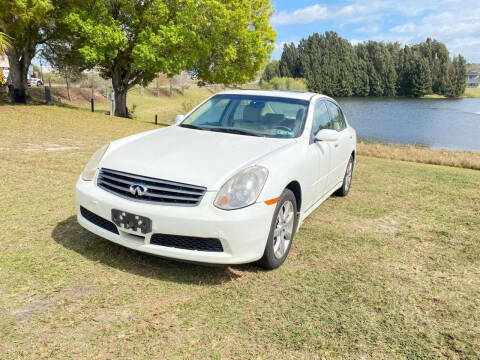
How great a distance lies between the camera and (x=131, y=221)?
3334mm

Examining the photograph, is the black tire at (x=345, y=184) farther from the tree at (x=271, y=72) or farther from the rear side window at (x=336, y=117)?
the tree at (x=271, y=72)

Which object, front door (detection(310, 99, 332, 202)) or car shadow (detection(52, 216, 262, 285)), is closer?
car shadow (detection(52, 216, 262, 285))

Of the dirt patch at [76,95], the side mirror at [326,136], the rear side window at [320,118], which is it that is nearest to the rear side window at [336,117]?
the rear side window at [320,118]

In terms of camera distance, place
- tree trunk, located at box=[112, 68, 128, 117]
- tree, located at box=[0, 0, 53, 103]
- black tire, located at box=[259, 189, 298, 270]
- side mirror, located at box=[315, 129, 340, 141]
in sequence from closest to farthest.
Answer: black tire, located at box=[259, 189, 298, 270] < side mirror, located at box=[315, 129, 340, 141] < tree, located at box=[0, 0, 53, 103] < tree trunk, located at box=[112, 68, 128, 117]

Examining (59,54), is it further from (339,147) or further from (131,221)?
(131,221)

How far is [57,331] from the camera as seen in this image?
2.69 m

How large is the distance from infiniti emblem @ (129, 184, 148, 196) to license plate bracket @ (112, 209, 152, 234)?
0.18 meters

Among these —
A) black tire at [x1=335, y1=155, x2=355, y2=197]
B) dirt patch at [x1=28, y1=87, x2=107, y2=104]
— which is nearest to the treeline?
dirt patch at [x1=28, y1=87, x2=107, y2=104]

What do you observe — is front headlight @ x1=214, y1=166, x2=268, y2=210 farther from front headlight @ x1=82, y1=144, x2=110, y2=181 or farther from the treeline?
the treeline

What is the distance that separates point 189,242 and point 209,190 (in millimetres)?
470

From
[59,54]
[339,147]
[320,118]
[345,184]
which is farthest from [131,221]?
[59,54]

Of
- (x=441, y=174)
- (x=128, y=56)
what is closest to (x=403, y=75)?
(x=128, y=56)

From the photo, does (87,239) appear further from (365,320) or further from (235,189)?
(365,320)

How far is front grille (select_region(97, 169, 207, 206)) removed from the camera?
3244 millimetres
